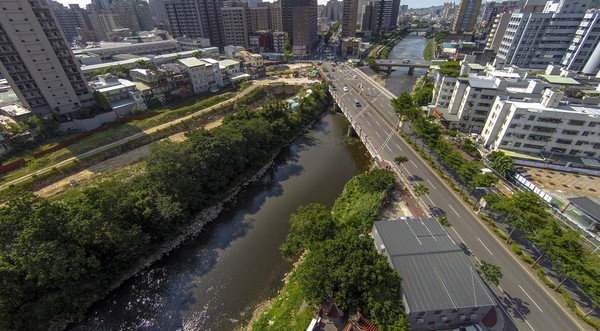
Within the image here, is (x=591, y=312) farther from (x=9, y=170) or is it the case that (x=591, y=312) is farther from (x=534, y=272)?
(x=9, y=170)

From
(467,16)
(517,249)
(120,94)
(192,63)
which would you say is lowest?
(517,249)

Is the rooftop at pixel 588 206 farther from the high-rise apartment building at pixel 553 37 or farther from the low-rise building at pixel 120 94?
the low-rise building at pixel 120 94

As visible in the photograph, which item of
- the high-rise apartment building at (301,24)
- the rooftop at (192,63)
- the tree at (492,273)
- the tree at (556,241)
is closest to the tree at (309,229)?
the tree at (492,273)

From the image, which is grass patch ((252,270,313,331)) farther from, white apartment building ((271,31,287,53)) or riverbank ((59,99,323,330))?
white apartment building ((271,31,287,53))

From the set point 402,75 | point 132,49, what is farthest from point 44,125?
point 402,75

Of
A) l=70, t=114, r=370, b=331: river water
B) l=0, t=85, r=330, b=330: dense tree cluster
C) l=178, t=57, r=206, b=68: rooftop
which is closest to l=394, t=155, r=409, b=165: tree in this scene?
l=70, t=114, r=370, b=331: river water

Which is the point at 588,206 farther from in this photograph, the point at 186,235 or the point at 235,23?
the point at 235,23

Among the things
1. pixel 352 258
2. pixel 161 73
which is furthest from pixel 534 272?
pixel 161 73
